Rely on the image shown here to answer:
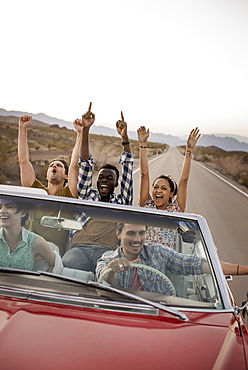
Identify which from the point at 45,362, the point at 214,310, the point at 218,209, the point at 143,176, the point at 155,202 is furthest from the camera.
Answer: the point at 218,209

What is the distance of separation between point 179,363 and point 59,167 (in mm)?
3424

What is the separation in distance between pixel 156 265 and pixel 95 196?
2.12 m

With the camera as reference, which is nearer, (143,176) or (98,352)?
(98,352)

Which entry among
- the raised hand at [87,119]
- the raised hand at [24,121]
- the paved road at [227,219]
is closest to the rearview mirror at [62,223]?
the raised hand at [87,119]

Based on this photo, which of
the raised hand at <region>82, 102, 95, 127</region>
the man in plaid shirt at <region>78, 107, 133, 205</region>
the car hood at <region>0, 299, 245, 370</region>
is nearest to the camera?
the car hood at <region>0, 299, 245, 370</region>

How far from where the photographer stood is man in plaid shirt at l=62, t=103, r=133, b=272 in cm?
290

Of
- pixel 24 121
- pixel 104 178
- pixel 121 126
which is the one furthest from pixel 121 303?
pixel 24 121

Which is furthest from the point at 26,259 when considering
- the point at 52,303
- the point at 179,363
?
the point at 179,363

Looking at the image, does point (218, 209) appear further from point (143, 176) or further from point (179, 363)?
point (179, 363)

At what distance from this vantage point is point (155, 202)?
4836 millimetres

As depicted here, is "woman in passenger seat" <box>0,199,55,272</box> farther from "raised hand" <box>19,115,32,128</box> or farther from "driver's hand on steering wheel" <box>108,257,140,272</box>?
"raised hand" <box>19,115,32,128</box>

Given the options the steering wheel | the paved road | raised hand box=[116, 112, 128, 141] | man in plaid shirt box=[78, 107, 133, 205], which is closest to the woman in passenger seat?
the steering wheel

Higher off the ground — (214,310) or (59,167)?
(59,167)

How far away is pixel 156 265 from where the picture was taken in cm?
280
